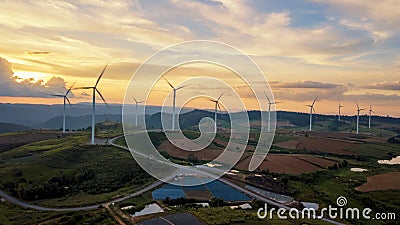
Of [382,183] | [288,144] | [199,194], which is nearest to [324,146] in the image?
[288,144]

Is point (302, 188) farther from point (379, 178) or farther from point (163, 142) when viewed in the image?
point (163, 142)

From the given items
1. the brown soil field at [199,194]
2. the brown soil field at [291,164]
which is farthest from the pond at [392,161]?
the brown soil field at [199,194]

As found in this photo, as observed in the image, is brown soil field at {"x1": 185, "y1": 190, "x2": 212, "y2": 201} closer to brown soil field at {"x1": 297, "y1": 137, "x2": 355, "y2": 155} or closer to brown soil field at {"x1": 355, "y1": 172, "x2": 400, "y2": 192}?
brown soil field at {"x1": 355, "y1": 172, "x2": 400, "y2": 192}

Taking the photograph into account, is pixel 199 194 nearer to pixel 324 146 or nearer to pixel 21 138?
pixel 324 146

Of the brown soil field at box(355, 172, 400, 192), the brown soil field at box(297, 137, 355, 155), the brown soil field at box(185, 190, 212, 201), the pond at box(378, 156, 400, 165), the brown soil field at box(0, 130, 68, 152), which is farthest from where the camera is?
the brown soil field at box(297, 137, 355, 155)

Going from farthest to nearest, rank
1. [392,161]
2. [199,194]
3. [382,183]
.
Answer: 1. [392,161]
2. [382,183]
3. [199,194]

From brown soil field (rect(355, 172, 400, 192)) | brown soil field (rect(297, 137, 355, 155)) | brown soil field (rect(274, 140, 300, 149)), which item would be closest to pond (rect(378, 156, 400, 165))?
brown soil field (rect(297, 137, 355, 155))
